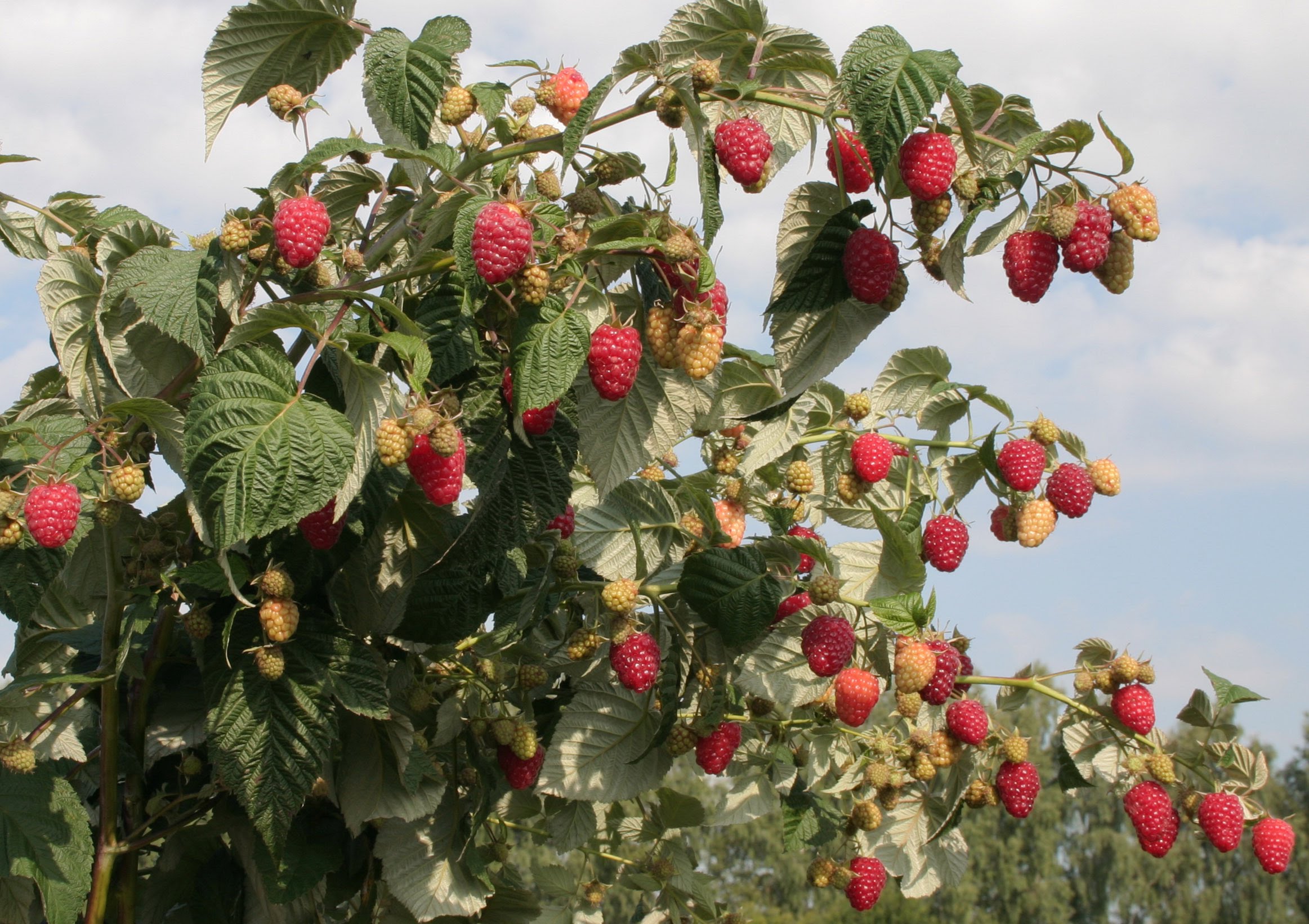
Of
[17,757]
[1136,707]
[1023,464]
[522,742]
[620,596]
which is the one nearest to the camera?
[17,757]

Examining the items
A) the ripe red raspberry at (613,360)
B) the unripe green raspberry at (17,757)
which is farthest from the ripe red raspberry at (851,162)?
the unripe green raspberry at (17,757)

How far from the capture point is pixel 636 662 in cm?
195

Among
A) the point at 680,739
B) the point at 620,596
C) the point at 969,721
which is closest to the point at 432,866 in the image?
the point at 680,739

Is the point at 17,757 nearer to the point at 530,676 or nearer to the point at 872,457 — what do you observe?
the point at 530,676

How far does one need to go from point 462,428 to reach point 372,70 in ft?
1.81

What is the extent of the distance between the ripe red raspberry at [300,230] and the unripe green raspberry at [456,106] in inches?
11.4

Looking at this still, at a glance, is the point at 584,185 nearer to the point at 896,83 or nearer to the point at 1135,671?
the point at 896,83

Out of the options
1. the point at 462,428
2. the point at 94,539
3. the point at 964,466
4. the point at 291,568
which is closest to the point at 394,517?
the point at 291,568

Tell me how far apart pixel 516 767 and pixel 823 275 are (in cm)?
115

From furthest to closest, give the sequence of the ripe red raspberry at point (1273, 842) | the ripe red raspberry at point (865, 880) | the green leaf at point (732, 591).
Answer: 1. the ripe red raspberry at point (865, 880)
2. the ripe red raspberry at point (1273, 842)
3. the green leaf at point (732, 591)

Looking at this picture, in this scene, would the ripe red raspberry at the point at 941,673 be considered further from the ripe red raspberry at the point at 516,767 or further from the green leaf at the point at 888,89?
the green leaf at the point at 888,89

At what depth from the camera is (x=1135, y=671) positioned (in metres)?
2.66

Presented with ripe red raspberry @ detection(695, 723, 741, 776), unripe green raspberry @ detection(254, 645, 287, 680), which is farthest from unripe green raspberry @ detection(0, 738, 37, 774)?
ripe red raspberry @ detection(695, 723, 741, 776)

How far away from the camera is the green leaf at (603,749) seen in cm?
214
